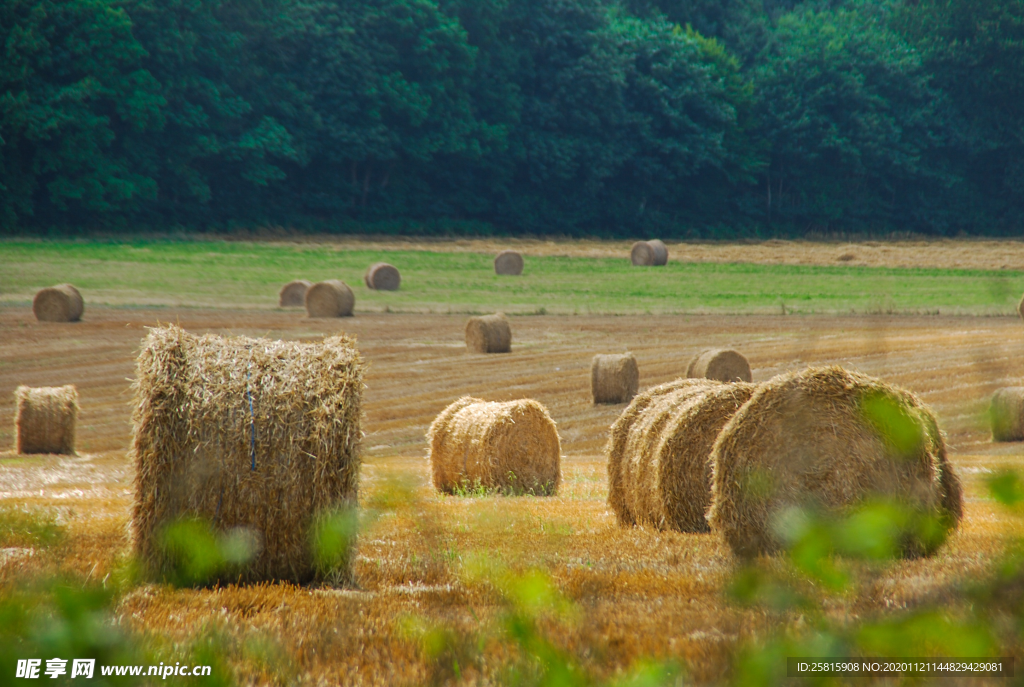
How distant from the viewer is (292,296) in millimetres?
31281

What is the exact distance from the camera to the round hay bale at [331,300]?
28.0 metres

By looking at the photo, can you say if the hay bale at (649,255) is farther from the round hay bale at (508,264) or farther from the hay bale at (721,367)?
the hay bale at (721,367)

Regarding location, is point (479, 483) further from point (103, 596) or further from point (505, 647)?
point (103, 596)

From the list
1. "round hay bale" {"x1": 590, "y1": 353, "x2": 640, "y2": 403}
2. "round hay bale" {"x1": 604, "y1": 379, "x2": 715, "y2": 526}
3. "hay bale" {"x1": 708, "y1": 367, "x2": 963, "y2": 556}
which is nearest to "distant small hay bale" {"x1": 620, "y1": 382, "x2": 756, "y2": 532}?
"round hay bale" {"x1": 604, "y1": 379, "x2": 715, "y2": 526}

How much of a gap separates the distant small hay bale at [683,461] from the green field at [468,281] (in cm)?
2141

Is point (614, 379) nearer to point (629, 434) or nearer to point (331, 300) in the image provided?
point (629, 434)

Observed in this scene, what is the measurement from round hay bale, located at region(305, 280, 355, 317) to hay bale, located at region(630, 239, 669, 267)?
59.8 ft

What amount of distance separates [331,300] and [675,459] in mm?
21409

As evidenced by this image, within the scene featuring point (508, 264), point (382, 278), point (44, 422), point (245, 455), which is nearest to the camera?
point (245, 455)

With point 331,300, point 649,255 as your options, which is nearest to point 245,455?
point 331,300

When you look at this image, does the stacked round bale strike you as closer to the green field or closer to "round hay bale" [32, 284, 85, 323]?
the green field

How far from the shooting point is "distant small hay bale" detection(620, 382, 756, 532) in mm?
7492

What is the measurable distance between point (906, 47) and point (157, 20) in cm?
4559

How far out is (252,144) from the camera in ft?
178
